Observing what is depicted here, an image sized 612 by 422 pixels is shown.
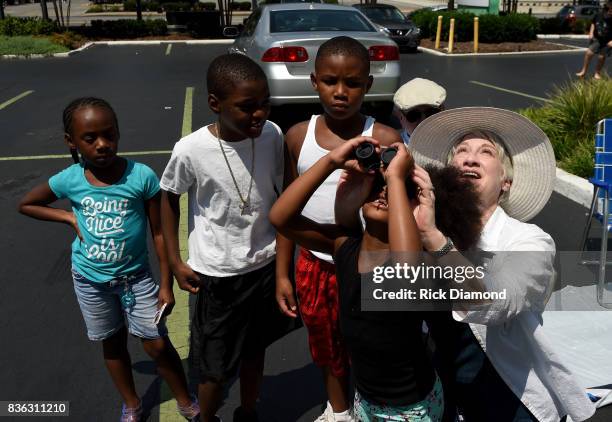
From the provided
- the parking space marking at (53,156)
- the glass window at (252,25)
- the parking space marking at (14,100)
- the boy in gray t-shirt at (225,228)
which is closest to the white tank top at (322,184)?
the boy in gray t-shirt at (225,228)

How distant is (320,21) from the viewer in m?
8.52

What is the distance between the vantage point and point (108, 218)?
8.27 feet

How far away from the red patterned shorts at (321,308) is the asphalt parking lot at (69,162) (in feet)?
1.67

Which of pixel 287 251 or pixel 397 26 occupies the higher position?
pixel 397 26

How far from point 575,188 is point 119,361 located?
451cm

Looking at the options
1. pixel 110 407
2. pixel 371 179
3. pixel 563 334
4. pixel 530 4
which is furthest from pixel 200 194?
pixel 530 4

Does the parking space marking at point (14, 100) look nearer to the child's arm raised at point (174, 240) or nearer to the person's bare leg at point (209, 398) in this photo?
the child's arm raised at point (174, 240)

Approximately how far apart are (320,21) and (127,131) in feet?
10.4

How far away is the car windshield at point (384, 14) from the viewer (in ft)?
63.5

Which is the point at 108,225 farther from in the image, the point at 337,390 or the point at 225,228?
the point at 337,390

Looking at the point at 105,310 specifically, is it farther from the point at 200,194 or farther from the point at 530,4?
the point at 530,4

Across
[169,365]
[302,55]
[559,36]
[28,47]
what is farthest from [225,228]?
[559,36]

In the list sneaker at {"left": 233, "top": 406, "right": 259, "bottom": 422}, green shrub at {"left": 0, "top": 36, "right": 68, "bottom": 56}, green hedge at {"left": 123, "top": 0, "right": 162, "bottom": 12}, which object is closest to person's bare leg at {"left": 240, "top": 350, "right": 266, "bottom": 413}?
sneaker at {"left": 233, "top": 406, "right": 259, "bottom": 422}

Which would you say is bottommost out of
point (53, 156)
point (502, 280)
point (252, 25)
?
point (53, 156)
